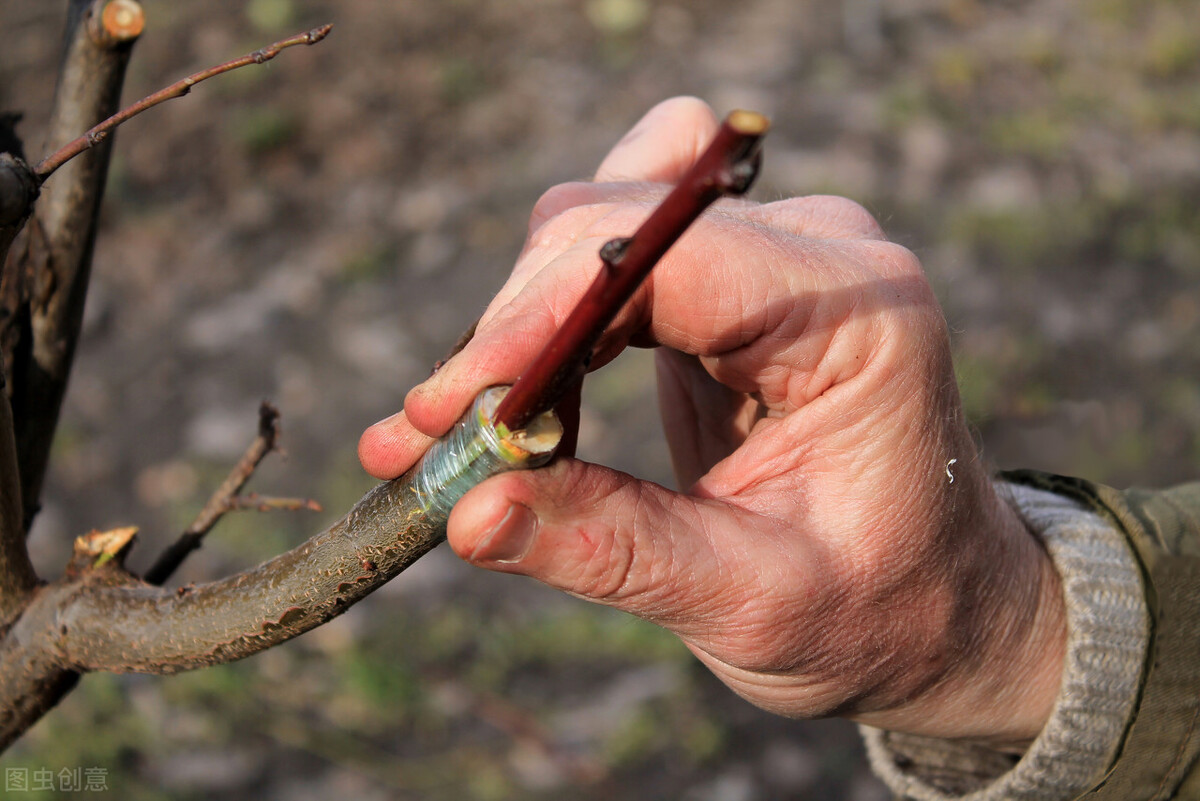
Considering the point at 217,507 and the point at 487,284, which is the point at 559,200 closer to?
the point at 217,507

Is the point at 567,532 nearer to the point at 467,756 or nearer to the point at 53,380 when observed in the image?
the point at 53,380

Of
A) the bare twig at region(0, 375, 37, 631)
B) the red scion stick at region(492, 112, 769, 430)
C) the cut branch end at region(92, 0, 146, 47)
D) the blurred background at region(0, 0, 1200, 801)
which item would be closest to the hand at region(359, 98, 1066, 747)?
the red scion stick at region(492, 112, 769, 430)

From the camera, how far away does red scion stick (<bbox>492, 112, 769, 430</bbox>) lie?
913 mm

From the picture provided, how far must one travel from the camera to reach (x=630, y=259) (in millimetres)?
1026

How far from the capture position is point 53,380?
77.2 inches

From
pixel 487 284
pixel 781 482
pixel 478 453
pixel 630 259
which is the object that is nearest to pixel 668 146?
pixel 781 482

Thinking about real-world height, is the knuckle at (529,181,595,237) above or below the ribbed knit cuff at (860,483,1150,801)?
above

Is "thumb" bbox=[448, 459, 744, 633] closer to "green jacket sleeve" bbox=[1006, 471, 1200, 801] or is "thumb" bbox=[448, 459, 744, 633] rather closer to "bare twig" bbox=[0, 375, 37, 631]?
"bare twig" bbox=[0, 375, 37, 631]

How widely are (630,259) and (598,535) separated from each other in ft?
1.63

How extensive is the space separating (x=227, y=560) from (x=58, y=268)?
282 cm

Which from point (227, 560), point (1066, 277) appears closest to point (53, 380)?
point (227, 560)

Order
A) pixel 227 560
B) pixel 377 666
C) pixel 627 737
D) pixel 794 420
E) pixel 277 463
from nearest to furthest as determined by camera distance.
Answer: pixel 794 420, pixel 627 737, pixel 377 666, pixel 227 560, pixel 277 463

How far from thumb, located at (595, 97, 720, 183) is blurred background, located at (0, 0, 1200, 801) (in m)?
2.43

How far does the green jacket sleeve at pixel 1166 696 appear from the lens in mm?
1838
